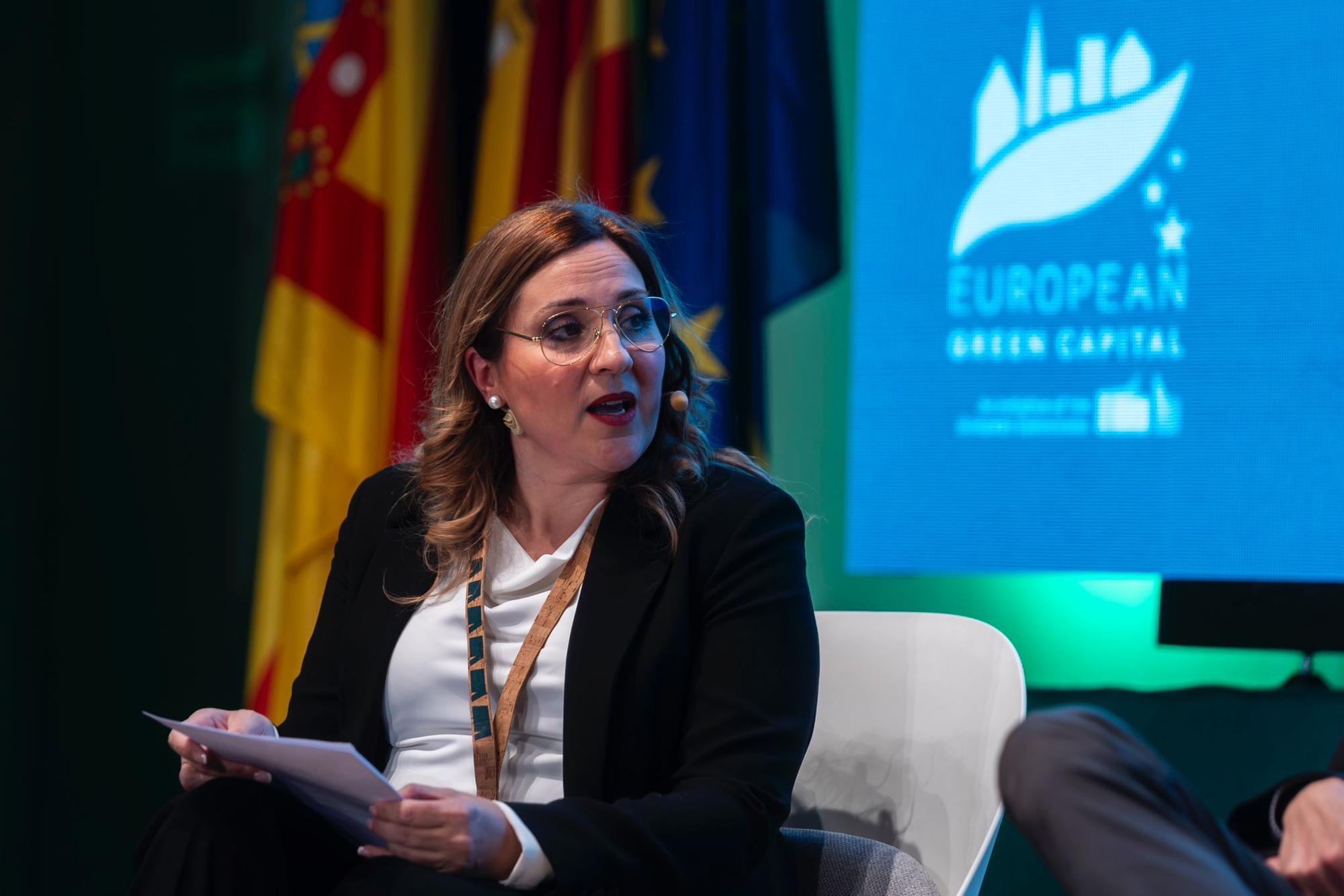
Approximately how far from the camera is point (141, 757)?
3.50 metres

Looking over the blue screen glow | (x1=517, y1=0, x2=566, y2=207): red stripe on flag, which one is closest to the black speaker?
the blue screen glow

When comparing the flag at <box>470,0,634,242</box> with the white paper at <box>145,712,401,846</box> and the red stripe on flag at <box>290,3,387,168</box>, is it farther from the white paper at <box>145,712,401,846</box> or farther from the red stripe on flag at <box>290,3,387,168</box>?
the white paper at <box>145,712,401,846</box>

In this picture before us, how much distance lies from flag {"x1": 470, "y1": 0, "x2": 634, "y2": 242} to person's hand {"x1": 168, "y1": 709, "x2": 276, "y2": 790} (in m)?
1.58

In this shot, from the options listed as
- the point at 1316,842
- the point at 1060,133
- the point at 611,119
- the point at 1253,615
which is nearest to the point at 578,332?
the point at 1316,842

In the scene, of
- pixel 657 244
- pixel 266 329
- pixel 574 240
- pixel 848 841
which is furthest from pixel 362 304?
pixel 848 841

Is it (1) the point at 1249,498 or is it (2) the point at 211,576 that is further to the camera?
(2) the point at 211,576

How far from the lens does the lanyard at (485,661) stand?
1705mm

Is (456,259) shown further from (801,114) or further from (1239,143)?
(1239,143)

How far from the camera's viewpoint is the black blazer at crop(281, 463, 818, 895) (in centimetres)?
148

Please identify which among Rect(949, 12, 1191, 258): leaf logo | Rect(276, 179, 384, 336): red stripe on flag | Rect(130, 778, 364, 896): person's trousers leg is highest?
Rect(949, 12, 1191, 258): leaf logo

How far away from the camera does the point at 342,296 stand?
3086 millimetres

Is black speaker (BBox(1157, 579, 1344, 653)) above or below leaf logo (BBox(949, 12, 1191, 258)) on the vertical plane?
below

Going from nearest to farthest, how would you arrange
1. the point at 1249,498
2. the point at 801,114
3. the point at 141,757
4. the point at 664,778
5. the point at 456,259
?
the point at 664,778 → the point at 1249,498 → the point at 801,114 → the point at 456,259 → the point at 141,757

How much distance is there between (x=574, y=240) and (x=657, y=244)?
1154 millimetres
